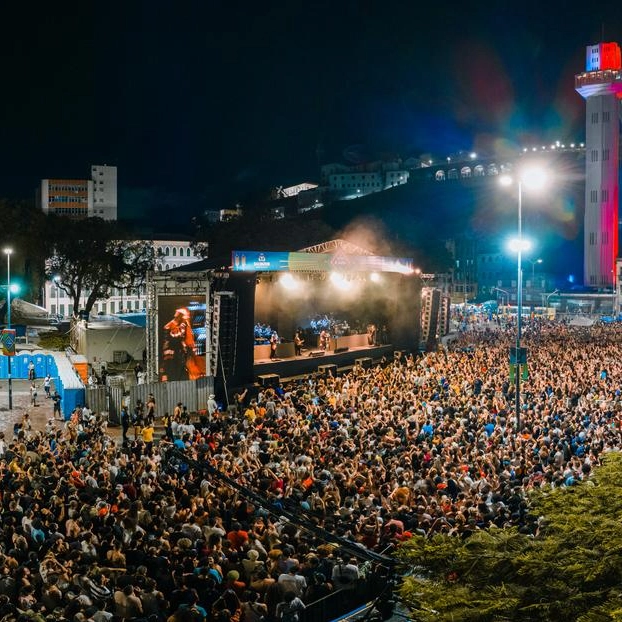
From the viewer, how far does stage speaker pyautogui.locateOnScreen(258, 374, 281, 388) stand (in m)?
23.9

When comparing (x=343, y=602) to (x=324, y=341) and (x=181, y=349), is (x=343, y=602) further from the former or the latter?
(x=324, y=341)

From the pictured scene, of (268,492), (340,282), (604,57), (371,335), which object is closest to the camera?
(268,492)

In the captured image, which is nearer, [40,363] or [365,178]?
[40,363]

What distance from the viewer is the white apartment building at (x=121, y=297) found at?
66.8 metres

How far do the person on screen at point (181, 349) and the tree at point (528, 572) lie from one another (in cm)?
1728

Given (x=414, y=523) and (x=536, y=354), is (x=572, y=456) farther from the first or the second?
(x=536, y=354)

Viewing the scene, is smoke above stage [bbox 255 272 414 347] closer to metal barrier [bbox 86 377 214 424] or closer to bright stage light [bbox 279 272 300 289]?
bright stage light [bbox 279 272 300 289]

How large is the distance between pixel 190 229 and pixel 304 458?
11175 centimetres

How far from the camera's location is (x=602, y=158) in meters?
72.8

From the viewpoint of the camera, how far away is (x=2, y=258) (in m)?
45.2

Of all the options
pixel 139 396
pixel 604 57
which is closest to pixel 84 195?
pixel 604 57

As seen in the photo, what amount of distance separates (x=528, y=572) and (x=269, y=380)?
20.5 meters

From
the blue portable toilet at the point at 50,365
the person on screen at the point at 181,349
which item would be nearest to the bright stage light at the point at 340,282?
the person on screen at the point at 181,349

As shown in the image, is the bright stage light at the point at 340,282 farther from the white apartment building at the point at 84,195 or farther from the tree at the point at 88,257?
the white apartment building at the point at 84,195
